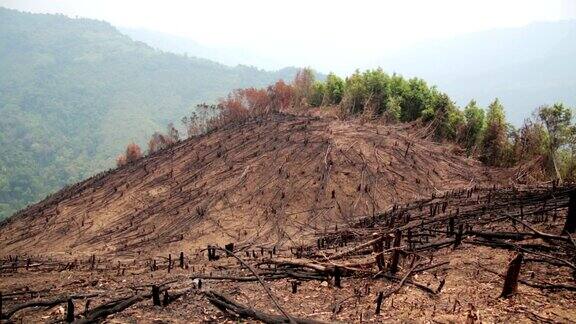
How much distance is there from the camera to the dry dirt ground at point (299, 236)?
617cm

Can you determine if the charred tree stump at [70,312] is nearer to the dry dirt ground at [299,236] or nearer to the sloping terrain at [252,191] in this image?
the dry dirt ground at [299,236]

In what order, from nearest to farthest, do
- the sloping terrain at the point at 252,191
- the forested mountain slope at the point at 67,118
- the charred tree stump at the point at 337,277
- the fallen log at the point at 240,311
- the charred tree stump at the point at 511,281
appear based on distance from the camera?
the fallen log at the point at 240,311 < the charred tree stump at the point at 511,281 < the charred tree stump at the point at 337,277 < the sloping terrain at the point at 252,191 < the forested mountain slope at the point at 67,118

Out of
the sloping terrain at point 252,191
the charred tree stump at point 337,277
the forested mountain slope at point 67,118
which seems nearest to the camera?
the charred tree stump at point 337,277

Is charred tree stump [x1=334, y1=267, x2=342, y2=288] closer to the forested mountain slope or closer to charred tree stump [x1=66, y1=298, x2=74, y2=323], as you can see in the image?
charred tree stump [x1=66, y1=298, x2=74, y2=323]

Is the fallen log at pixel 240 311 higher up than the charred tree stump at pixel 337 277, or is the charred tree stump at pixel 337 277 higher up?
the charred tree stump at pixel 337 277

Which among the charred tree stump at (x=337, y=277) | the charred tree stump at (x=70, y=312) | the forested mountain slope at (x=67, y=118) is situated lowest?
the charred tree stump at (x=70, y=312)

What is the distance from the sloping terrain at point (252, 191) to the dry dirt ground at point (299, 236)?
0.10 metres

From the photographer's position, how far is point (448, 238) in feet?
28.5

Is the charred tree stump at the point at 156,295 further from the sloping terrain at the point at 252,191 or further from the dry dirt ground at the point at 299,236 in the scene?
the sloping terrain at the point at 252,191

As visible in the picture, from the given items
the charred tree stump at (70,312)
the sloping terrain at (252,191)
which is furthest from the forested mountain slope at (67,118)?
the charred tree stump at (70,312)

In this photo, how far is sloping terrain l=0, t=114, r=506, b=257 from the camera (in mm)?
17594

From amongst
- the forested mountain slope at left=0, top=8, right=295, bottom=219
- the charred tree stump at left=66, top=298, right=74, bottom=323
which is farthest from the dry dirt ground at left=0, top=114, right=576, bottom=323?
the forested mountain slope at left=0, top=8, right=295, bottom=219

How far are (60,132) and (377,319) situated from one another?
159682mm

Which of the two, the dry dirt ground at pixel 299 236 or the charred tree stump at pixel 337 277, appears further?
the charred tree stump at pixel 337 277
